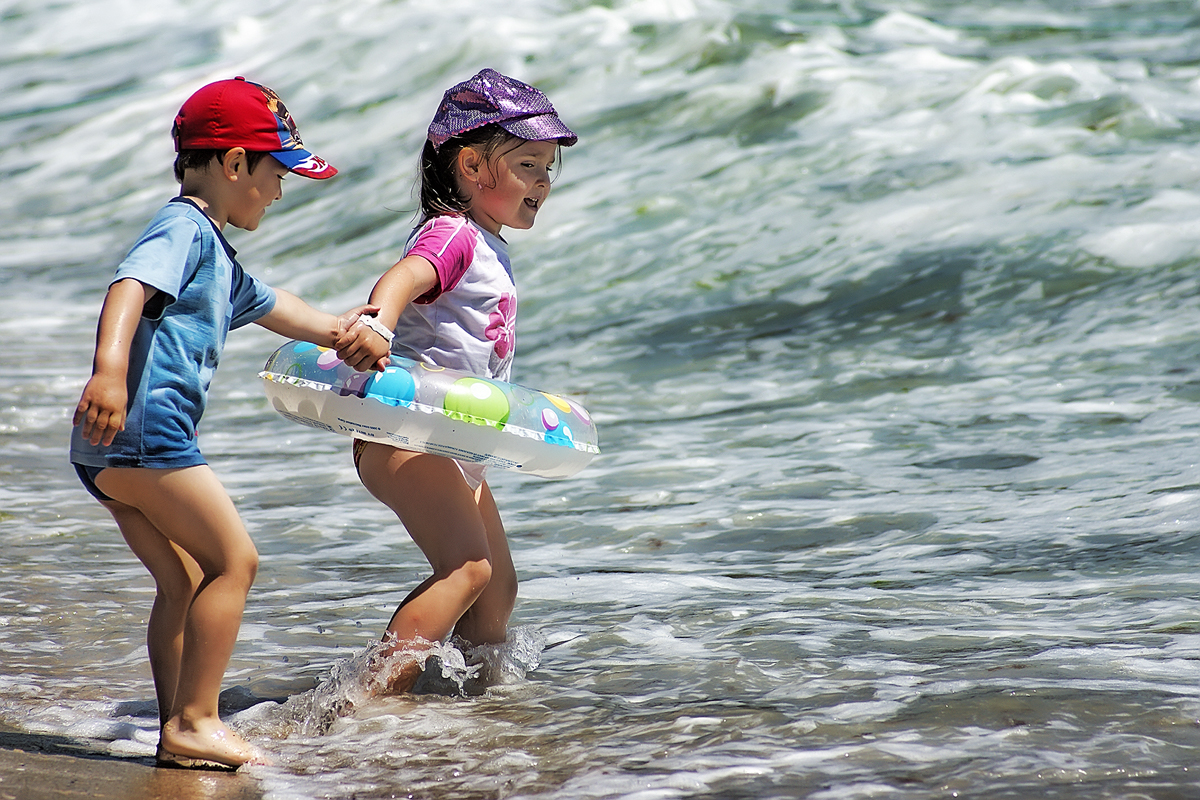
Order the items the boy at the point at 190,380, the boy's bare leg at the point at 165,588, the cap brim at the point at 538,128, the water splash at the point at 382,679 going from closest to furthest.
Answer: the boy at the point at 190,380 < the boy's bare leg at the point at 165,588 < the water splash at the point at 382,679 < the cap brim at the point at 538,128

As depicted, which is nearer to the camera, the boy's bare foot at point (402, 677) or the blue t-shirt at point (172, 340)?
the blue t-shirt at point (172, 340)

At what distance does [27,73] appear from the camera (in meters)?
18.3

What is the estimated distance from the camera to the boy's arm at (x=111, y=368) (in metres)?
2.47

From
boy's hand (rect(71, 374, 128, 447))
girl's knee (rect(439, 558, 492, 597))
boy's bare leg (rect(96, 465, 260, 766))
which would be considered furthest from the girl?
boy's hand (rect(71, 374, 128, 447))

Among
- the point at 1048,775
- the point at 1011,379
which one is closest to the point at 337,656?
the point at 1048,775

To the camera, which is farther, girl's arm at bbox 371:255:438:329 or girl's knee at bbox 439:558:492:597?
girl's knee at bbox 439:558:492:597

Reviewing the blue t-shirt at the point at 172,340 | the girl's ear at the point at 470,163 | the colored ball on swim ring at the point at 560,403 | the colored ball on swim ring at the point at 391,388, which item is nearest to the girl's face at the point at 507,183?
the girl's ear at the point at 470,163

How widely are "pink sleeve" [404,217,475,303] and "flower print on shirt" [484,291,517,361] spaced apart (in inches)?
5.4

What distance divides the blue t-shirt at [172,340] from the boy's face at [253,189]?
11 cm

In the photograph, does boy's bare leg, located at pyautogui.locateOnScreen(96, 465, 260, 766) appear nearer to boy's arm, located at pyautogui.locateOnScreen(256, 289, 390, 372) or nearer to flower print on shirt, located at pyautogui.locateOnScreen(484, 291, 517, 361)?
boy's arm, located at pyautogui.locateOnScreen(256, 289, 390, 372)

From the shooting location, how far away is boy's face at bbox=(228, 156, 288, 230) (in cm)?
285

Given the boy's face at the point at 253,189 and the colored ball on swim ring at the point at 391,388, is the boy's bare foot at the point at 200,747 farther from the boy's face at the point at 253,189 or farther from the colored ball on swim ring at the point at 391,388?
the boy's face at the point at 253,189

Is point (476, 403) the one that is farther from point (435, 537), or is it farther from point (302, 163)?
point (302, 163)

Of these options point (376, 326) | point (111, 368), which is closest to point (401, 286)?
point (376, 326)
